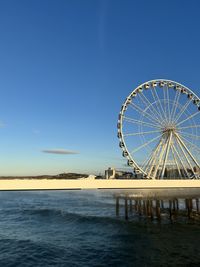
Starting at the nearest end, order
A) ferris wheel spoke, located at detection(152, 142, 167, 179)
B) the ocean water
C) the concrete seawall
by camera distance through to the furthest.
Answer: the ocean water, the concrete seawall, ferris wheel spoke, located at detection(152, 142, 167, 179)

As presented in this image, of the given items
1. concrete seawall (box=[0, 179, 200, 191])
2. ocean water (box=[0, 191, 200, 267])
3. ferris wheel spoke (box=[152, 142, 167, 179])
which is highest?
ferris wheel spoke (box=[152, 142, 167, 179])

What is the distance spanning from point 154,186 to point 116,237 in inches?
290

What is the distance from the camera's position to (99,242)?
3419 cm

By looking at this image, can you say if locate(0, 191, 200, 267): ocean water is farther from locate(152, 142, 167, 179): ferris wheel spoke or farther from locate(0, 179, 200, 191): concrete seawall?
locate(152, 142, 167, 179): ferris wheel spoke

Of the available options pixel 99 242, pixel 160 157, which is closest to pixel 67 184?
pixel 99 242

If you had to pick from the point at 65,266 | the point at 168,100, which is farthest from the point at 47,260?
the point at 168,100

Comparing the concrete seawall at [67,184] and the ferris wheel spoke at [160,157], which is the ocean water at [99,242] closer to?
the concrete seawall at [67,184]

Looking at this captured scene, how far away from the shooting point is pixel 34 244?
33.3m

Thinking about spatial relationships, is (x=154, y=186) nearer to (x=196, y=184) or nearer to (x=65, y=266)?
(x=196, y=184)

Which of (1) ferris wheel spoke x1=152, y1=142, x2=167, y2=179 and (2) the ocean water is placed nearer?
(2) the ocean water

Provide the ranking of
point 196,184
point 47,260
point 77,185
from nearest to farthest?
Result: point 47,260
point 77,185
point 196,184

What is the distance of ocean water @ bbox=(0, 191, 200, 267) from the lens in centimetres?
2747

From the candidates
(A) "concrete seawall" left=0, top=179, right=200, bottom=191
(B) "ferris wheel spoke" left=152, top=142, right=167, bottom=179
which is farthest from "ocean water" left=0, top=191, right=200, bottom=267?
(B) "ferris wheel spoke" left=152, top=142, right=167, bottom=179

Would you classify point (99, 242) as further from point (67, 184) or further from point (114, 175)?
point (114, 175)
